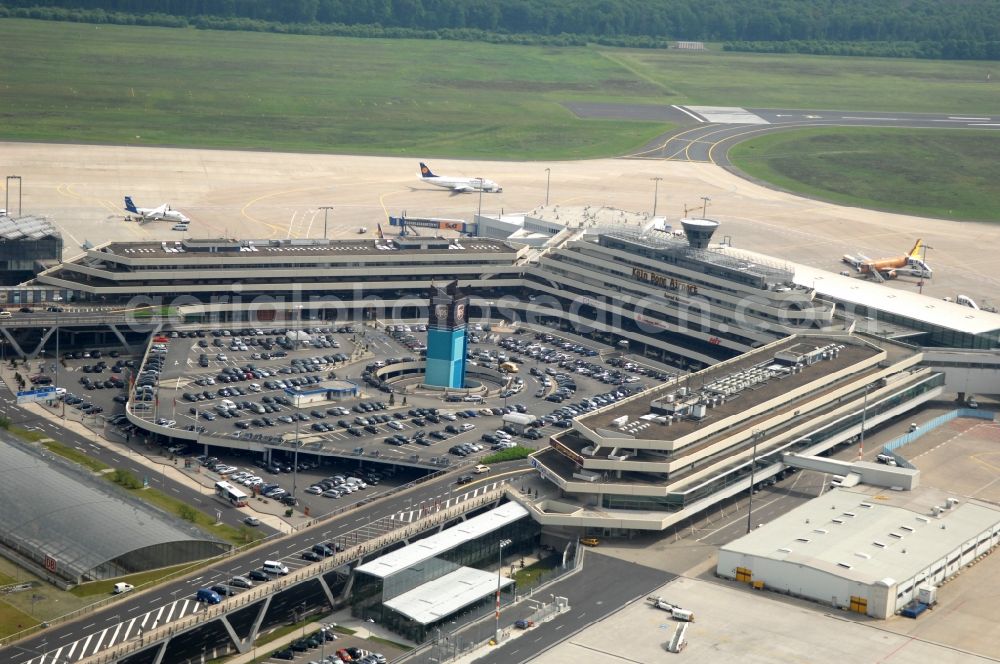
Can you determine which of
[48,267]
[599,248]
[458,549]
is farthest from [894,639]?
[48,267]

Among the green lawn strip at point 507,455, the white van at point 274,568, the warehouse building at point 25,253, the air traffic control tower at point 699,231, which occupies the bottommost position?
the white van at point 274,568

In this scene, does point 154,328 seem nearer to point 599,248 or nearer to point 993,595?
point 599,248

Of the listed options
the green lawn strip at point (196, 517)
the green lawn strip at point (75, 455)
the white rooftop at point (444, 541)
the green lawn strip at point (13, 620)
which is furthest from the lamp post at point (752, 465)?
the green lawn strip at point (13, 620)

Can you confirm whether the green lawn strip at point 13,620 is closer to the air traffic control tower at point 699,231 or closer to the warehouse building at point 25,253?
the warehouse building at point 25,253

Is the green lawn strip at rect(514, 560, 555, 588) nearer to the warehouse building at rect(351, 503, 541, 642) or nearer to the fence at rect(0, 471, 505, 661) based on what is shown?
the warehouse building at rect(351, 503, 541, 642)

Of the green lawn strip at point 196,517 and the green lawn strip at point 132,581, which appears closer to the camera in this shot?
the green lawn strip at point 132,581

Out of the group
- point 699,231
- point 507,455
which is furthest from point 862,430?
point 699,231
